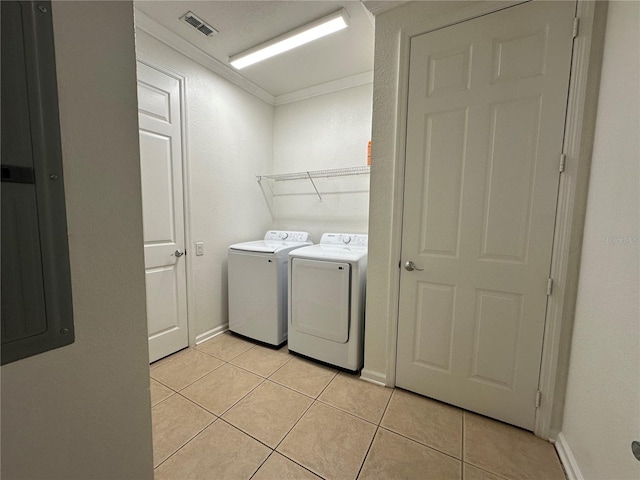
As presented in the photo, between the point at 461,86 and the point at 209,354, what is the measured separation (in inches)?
107

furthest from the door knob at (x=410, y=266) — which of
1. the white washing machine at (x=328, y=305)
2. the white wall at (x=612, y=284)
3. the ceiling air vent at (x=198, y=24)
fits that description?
the ceiling air vent at (x=198, y=24)

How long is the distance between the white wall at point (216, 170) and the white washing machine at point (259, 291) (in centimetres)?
19

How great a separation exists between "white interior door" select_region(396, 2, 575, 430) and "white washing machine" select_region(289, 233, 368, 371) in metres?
0.38

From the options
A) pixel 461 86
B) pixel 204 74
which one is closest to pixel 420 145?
pixel 461 86

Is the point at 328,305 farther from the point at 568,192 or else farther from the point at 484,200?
the point at 568,192

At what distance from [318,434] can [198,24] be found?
9.40 feet

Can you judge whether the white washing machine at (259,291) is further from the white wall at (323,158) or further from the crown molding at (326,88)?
the crown molding at (326,88)

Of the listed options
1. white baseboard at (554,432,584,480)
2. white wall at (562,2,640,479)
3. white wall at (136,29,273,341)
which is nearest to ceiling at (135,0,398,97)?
white wall at (136,29,273,341)

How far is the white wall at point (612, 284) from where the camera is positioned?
988 mm

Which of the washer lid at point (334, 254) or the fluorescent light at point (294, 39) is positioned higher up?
the fluorescent light at point (294, 39)

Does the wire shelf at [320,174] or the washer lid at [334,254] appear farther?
the wire shelf at [320,174]

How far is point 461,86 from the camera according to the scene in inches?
61.3

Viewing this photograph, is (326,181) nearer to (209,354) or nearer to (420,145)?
(420,145)

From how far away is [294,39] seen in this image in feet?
6.82
